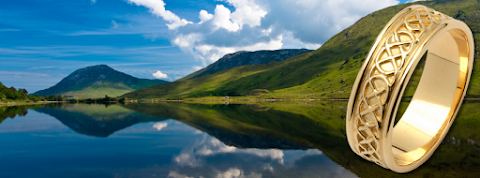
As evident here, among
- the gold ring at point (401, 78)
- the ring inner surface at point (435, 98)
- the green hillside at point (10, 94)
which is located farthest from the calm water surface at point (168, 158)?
the green hillside at point (10, 94)

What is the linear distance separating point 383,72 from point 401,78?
1.81ft

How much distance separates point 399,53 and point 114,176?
13.3m

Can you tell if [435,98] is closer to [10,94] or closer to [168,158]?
[168,158]

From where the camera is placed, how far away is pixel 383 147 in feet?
28.0

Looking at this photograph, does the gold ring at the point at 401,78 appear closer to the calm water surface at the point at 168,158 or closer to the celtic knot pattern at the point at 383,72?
the celtic knot pattern at the point at 383,72

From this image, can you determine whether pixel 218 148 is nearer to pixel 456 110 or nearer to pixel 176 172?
pixel 176 172

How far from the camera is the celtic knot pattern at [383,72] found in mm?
8031

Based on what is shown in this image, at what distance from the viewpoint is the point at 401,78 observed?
7707 millimetres

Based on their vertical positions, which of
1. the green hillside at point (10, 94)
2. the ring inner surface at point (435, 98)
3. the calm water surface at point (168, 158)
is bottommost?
the calm water surface at point (168, 158)

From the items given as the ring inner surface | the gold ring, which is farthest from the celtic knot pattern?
the ring inner surface

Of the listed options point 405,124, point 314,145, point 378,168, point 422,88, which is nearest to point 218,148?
point 314,145

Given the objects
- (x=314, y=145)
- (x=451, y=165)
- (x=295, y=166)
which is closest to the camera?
(x=451, y=165)

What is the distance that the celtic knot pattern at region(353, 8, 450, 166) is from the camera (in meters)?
8.03

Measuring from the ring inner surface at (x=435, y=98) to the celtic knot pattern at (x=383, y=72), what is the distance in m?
3.35
